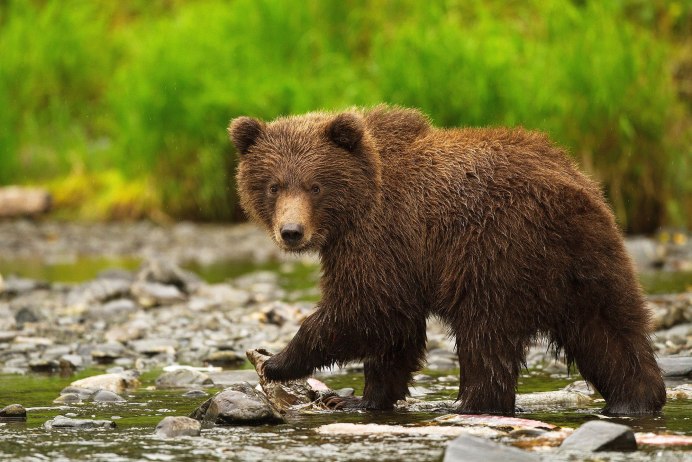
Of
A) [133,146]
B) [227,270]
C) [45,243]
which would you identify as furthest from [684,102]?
[45,243]

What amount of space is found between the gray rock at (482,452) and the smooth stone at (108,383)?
2804mm

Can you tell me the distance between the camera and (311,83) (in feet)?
57.9

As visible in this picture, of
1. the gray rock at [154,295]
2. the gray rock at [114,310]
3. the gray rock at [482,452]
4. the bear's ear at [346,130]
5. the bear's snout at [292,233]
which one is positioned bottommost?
the gray rock at [482,452]

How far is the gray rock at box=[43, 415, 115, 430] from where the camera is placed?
5.63 m

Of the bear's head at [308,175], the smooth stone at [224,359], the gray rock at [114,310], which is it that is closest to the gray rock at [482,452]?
the bear's head at [308,175]

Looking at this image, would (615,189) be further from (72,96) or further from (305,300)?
(72,96)

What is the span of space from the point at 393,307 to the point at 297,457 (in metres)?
1.46

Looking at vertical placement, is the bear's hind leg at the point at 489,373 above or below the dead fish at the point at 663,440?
above

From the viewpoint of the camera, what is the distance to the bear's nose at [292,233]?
6.18 meters

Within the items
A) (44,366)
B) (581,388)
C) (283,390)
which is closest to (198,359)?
(44,366)

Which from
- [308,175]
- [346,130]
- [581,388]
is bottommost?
[581,388]

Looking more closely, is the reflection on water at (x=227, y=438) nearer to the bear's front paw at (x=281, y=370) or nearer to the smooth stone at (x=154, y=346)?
the bear's front paw at (x=281, y=370)

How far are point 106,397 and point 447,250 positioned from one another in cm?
209

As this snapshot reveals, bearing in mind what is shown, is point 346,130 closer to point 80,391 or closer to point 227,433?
point 227,433
